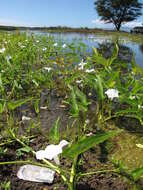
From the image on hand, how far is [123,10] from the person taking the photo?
25031 millimetres

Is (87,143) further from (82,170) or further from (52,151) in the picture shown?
(82,170)

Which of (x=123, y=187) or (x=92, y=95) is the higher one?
(x=92, y=95)

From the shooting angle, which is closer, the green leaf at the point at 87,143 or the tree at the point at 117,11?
the green leaf at the point at 87,143

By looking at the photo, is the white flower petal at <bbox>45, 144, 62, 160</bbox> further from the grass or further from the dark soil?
the dark soil

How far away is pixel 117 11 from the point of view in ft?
82.1

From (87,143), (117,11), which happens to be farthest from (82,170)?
(117,11)

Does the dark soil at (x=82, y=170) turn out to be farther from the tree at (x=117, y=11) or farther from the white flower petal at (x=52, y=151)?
the tree at (x=117, y=11)

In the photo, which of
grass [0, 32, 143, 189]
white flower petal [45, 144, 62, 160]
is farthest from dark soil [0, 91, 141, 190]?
white flower petal [45, 144, 62, 160]

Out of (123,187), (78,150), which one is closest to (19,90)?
(123,187)

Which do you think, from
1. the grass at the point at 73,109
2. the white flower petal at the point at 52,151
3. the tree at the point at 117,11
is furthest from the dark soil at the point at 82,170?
the tree at the point at 117,11

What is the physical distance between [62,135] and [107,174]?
367 millimetres

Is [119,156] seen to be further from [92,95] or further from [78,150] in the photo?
[92,95]

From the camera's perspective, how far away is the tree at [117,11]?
24.8 m

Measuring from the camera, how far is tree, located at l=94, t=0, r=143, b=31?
976 inches
